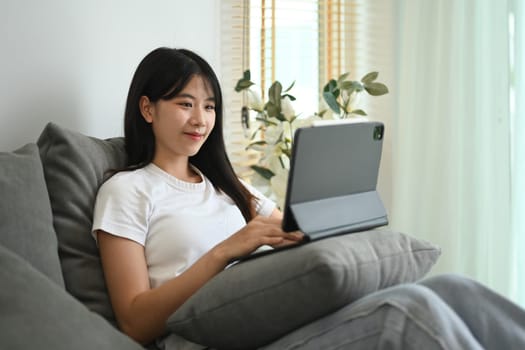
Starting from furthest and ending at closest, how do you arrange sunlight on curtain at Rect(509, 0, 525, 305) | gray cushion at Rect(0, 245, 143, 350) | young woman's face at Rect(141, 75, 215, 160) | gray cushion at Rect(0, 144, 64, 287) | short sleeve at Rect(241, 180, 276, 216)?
sunlight on curtain at Rect(509, 0, 525, 305) < short sleeve at Rect(241, 180, 276, 216) < young woman's face at Rect(141, 75, 215, 160) < gray cushion at Rect(0, 144, 64, 287) < gray cushion at Rect(0, 245, 143, 350)

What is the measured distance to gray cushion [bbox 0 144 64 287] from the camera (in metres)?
1.38

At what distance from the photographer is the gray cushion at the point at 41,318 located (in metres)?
1.10

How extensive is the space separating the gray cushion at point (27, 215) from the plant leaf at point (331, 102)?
109cm

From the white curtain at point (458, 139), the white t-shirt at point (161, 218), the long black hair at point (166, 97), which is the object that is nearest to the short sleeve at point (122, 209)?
the white t-shirt at point (161, 218)

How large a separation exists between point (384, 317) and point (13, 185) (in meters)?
0.76

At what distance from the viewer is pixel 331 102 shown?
7.71 ft

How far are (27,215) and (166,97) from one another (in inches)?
19.6

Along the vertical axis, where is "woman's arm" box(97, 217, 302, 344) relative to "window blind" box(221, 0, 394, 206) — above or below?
below

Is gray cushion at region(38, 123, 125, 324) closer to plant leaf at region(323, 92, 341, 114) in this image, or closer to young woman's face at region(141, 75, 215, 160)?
young woman's face at region(141, 75, 215, 160)

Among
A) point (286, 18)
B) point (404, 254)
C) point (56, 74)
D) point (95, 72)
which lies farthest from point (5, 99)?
point (286, 18)

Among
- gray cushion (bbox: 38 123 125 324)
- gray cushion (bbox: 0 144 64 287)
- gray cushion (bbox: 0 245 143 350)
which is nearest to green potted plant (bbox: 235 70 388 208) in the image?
gray cushion (bbox: 38 123 125 324)

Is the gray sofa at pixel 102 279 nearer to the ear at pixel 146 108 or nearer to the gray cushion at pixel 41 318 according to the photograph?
the gray cushion at pixel 41 318

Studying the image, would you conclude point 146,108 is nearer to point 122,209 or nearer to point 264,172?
point 122,209

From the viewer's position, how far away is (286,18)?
2871 mm
